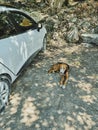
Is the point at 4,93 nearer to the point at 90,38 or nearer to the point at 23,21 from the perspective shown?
the point at 23,21

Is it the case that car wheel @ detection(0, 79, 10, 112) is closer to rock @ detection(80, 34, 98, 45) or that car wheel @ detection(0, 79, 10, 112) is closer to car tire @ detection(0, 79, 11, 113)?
car tire @ detection(0, 79, 11, 113)

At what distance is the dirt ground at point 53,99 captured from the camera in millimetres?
5527

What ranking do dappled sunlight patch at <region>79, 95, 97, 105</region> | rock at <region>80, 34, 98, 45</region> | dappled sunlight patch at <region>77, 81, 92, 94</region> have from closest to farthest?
dappled sunlight patch at <region>79, 95, 97, 105</region> < dappled sunlight patch at <region>77, 81, 92, 94</region> < rock at <region>80, 34, 98, 45</region>

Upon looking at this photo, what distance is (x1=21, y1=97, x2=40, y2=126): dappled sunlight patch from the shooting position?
5.58 meters

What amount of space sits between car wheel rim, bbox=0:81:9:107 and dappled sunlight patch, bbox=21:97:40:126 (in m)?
0.43

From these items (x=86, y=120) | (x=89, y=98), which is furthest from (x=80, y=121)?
(x=89, y=98)

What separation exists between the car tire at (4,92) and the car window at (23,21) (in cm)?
162

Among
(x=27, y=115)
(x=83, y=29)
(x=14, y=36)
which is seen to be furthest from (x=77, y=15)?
(x=27, y=115)

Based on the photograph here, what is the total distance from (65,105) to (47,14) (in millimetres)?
6543

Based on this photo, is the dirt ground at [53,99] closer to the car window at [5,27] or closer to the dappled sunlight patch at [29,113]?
the dappled sunlight patch at [29,113]

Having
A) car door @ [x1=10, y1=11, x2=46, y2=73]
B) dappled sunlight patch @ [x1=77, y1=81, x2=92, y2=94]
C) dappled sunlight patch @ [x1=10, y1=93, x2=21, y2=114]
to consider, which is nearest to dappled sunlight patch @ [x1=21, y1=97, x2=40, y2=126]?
dappled sunlight patch @ [x1=10, y1=93, x2=21, y2=114]

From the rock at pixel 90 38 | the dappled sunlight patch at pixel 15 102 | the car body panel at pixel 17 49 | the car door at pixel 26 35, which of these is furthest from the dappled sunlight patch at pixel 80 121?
the rock at pixel 90 38

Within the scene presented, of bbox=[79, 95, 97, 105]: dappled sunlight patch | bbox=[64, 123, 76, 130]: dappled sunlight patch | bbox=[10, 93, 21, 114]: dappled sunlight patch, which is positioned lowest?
bbox=[79, 95, 97, 105]: dappled sunlight patch

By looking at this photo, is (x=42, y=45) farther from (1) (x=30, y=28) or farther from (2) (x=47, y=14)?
(2) (x=47, y=14)
